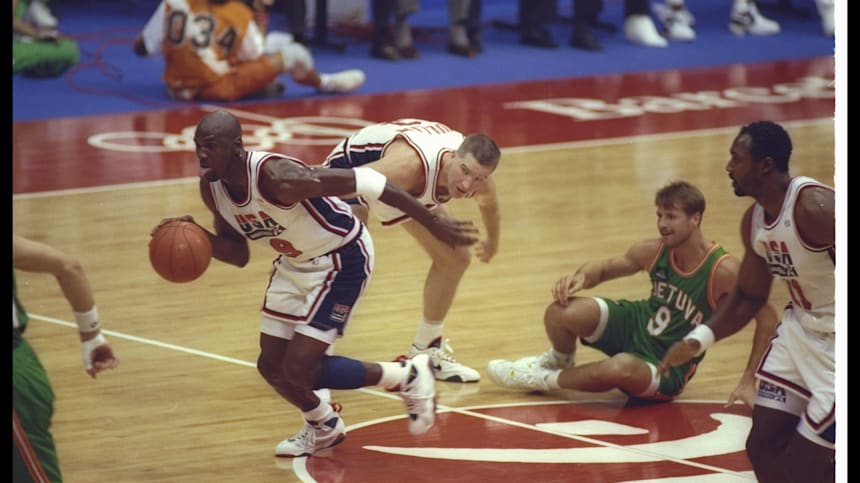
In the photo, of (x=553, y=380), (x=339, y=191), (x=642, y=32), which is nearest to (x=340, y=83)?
(x=642, y=32)

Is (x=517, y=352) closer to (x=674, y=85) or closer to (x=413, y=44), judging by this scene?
(x=674, y=85)

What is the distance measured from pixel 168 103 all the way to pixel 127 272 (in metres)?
3.92

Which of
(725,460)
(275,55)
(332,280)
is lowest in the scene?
(725,460)

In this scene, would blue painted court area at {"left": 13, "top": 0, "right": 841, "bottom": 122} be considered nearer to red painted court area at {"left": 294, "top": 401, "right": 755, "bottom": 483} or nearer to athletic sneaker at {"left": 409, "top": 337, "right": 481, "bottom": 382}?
athletic sneaker at {"left": 409, "top": 337, "right": 481, "bottom": 382}

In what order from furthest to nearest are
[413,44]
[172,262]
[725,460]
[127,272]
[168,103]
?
[413,44]
[168,103]
[127,272]
[725,460]
[172,262]

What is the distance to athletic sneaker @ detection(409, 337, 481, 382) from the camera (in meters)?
6.60

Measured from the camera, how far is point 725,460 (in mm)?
5805

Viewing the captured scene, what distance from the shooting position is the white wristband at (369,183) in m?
5.07

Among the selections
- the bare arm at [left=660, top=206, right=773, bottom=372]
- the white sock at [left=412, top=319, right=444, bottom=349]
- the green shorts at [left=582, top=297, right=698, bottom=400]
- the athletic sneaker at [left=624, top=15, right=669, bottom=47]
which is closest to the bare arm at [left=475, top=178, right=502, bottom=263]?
the white sock at [left=412, top=319, right=444, bottom=349]

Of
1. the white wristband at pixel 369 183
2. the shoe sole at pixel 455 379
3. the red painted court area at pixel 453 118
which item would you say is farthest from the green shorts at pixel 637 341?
the red painted court area at pixel 453 118

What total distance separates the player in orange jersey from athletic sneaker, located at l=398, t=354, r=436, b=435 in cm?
576

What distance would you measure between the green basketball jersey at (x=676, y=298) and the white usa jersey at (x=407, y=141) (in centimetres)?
115

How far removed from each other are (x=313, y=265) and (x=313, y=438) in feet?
2.39

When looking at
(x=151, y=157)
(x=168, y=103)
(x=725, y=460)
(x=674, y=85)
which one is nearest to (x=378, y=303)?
(x=725, y=460)
